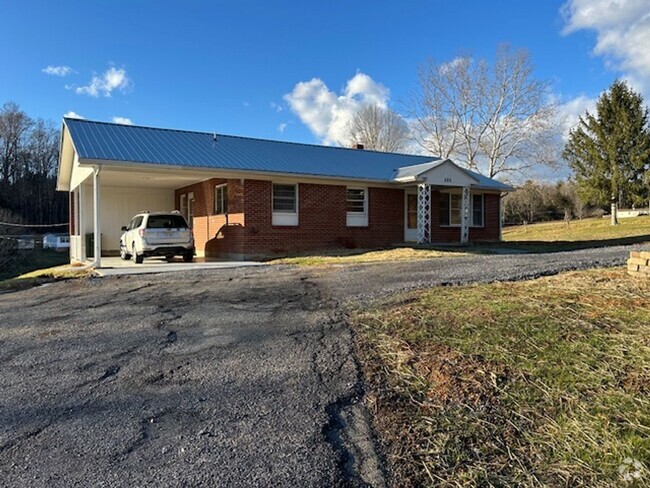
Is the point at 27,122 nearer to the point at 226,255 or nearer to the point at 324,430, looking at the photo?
the point at 226,255

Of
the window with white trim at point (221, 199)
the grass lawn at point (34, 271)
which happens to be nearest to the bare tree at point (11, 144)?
the grass lawn at point (34, 271)

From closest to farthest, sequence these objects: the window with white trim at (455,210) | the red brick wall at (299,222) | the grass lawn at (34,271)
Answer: the grass lawn at (34,271), the red brick wall at (299,222), the window with white trim at (455,210)

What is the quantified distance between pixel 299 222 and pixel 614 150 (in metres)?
29.4

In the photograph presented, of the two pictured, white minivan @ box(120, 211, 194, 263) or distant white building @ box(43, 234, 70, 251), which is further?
distant white building @ box(43, 234, 70, 251)

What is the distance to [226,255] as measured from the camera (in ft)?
52.7

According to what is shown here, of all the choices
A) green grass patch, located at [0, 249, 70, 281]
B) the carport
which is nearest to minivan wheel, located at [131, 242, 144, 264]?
the carport

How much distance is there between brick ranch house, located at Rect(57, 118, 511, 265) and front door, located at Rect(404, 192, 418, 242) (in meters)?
0.04

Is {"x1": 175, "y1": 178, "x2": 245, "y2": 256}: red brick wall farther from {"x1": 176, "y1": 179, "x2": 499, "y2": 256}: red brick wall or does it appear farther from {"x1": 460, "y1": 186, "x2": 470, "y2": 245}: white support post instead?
{"x1": 460, "y1": 186, "x2": 470, "y2": 245}: white support post

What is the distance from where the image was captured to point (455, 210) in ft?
67.8

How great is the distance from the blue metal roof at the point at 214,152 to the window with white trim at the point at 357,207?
75 cm

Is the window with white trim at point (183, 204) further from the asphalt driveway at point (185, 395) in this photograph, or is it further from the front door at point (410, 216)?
the asphalt driveway at point (185, 395)

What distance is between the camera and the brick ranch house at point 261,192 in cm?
1462

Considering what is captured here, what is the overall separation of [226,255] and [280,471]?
14041mm

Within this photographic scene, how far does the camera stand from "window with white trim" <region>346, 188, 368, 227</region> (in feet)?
57.7
